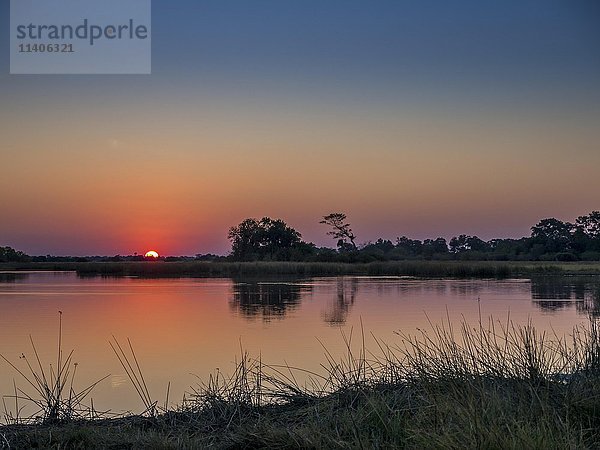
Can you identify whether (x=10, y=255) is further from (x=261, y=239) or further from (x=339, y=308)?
(x=339, y=308)

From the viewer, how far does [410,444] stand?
4203 millimetres

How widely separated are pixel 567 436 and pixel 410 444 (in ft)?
3.12

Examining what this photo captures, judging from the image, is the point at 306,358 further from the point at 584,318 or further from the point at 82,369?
the point at 584,318

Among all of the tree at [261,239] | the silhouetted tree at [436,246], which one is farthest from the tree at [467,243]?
the tree at [261,239]

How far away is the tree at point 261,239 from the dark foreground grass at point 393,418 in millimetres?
69846

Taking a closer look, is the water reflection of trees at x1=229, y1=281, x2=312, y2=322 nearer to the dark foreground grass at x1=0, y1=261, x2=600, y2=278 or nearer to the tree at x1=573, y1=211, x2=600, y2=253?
the dark foreground grass at x1=0, y1=261, x2=600, y2=278

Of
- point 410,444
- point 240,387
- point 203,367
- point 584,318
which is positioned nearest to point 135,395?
point 203,367

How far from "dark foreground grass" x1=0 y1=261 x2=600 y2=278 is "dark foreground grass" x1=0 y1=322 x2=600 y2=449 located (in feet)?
135

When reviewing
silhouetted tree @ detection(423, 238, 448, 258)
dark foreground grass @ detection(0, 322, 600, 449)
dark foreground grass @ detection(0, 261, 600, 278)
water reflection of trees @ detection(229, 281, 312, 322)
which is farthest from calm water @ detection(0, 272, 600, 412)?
silhouetted tree @ detection(423, 238, 448, 258)

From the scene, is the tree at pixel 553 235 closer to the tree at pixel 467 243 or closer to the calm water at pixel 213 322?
the tree at pixel 467 243

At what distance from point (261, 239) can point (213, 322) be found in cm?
6027

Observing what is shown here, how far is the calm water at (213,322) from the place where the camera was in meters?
10.6

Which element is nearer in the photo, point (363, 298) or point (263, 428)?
point (263, 428)

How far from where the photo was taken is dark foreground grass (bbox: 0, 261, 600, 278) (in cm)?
4681
